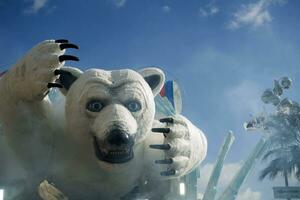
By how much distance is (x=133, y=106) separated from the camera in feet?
16.8

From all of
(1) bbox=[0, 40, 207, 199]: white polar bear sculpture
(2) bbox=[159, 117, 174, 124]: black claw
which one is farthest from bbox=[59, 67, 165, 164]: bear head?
(2) bbox=[159, 117, 174, 124]: black claw

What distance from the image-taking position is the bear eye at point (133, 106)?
5109mm

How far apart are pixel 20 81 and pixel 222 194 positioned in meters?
6.78

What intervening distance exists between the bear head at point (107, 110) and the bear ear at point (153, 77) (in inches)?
14.5

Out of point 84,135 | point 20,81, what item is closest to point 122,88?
point 84,135

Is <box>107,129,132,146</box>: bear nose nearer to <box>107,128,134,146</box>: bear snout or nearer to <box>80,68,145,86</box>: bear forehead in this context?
<box>107,128,134,146</box>: bear snout

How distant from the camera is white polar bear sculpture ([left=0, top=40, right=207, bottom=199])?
15.6ft

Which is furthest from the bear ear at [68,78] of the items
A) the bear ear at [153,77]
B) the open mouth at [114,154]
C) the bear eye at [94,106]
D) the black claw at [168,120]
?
the black claw at [168,120]

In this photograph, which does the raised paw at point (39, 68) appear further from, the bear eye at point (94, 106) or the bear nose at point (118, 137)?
the bear nose at point (118, 137)

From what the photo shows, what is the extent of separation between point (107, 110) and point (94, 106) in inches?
9.4

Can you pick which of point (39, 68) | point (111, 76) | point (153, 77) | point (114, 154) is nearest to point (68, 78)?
point (111, 76)

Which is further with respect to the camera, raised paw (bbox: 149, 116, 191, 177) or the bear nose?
raised paw (bbox: 149, 116, 191, 177)

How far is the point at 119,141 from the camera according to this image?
4527mm

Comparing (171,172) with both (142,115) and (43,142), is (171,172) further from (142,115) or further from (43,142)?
(43,142)
